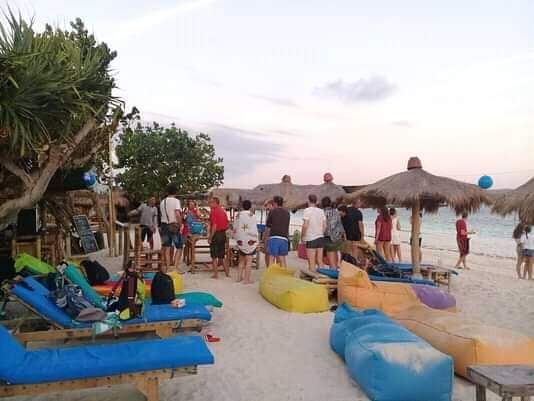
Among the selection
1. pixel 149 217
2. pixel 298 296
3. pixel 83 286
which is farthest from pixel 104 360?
pixel 149 217

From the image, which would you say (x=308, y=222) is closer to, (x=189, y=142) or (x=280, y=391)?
(x=280, y=391)

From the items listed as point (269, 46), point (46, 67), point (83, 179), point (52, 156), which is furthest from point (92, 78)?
point (269, 46)

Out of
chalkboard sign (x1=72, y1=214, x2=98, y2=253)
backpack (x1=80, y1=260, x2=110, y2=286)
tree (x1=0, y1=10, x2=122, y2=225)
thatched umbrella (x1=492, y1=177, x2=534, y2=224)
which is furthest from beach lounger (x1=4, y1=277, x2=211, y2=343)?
chalkboard sign (x1=72, y1=214, x2=98, y2=253)

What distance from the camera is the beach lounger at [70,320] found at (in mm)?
4297

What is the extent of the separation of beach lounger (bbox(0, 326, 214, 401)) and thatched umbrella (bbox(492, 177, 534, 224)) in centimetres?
513

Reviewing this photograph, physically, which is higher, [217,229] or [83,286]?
[217,229]

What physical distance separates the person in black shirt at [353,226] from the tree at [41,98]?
494cm

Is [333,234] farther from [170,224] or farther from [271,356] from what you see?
[271,356]

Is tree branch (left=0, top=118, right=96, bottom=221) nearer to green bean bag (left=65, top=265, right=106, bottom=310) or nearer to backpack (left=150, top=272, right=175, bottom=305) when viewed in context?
green bean bag (left=65, top=265, right=106, bottom=310)

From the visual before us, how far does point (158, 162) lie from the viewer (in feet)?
61.0

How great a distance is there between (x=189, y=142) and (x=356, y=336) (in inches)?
626

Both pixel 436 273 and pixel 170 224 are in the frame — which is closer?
pixel 436 273

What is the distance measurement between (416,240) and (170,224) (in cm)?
480

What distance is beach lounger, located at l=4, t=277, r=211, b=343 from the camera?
14.1 ft
